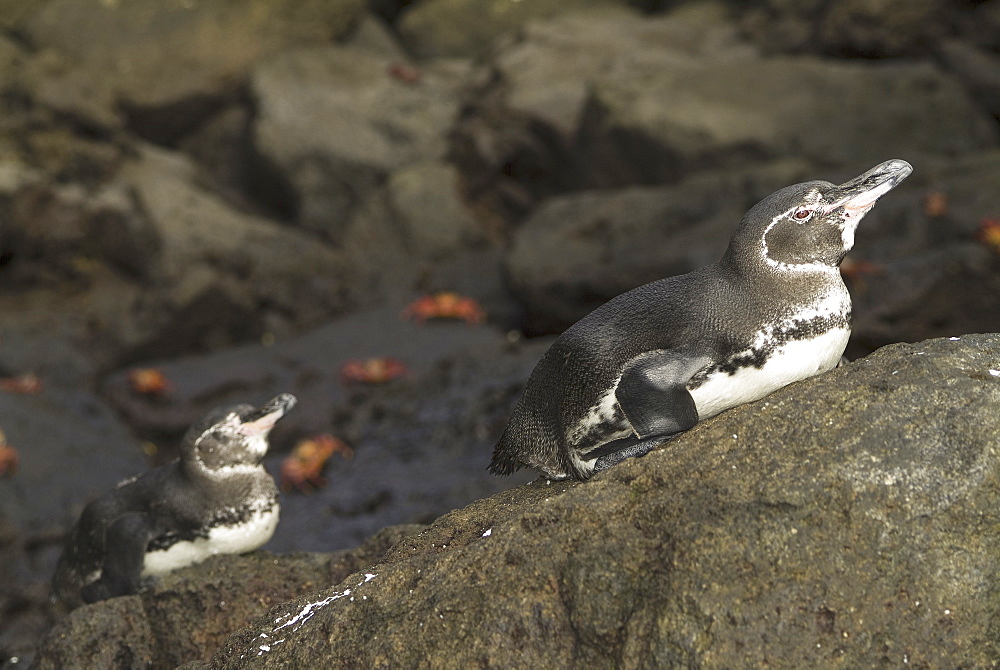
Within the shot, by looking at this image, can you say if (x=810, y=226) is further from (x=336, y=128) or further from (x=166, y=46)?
(x=166, y=46)

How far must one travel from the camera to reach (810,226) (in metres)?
3.98

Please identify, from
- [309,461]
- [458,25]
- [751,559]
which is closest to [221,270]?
[309,461]

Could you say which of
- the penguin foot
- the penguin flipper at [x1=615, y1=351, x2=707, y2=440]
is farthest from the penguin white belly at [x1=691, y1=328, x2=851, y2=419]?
the penguin foot

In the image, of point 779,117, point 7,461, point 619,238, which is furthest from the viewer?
point 779,117

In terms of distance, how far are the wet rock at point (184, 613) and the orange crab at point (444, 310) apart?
7038 millimetres

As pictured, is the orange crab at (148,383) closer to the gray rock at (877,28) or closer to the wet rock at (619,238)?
the wet rock at (619,238)

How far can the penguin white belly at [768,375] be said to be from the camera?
12.9 ft

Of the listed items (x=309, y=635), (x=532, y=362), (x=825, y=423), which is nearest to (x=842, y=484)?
(x=825, y=423)

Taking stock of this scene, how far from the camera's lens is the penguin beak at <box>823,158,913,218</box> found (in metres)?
3.89

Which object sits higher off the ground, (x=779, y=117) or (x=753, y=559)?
(x=753, y=559)

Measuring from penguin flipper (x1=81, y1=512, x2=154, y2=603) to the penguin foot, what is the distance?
100.0 inches

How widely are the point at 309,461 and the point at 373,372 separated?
4.93ft

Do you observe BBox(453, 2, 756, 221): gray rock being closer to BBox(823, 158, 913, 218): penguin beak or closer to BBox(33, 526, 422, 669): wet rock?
BBox(33, 526, 422, 669): wet rock

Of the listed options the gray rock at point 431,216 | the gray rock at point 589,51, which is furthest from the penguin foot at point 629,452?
the gray rock at point 431,216
